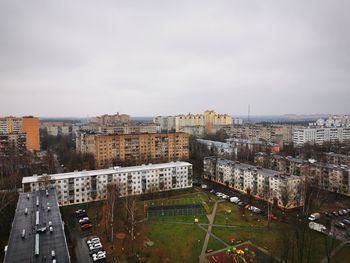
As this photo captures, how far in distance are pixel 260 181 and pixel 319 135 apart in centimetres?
4027

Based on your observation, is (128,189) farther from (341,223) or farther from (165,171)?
(341,223)

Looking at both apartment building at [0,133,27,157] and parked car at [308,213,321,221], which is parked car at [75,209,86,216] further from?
apartment building at [0,133,27,157]

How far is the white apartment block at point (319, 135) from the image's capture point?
55.7m

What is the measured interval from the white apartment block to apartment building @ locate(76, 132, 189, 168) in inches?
1172

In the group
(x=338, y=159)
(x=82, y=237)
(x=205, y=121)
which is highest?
(x=205, y=121)

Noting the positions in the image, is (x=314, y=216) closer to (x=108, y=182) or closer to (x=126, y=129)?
(x=108, y=182)

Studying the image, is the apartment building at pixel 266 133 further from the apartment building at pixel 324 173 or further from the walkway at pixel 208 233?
the walkway at pixel 208 233

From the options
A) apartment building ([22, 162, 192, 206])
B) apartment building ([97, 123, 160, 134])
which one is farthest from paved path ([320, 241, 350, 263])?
apartment building ([97, 123, 160, 134])

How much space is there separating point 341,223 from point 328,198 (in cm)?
659

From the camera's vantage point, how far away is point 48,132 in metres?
79.5

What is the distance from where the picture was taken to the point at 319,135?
57.4 m

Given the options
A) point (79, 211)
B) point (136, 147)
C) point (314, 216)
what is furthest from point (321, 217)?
point (136, 147)

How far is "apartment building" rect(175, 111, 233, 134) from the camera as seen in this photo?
79375mm

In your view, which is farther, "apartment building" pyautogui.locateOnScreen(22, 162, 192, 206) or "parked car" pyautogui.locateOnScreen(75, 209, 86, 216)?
"apartment building" pyautogui.locateOnScreen(22, 162, 192, 206)
